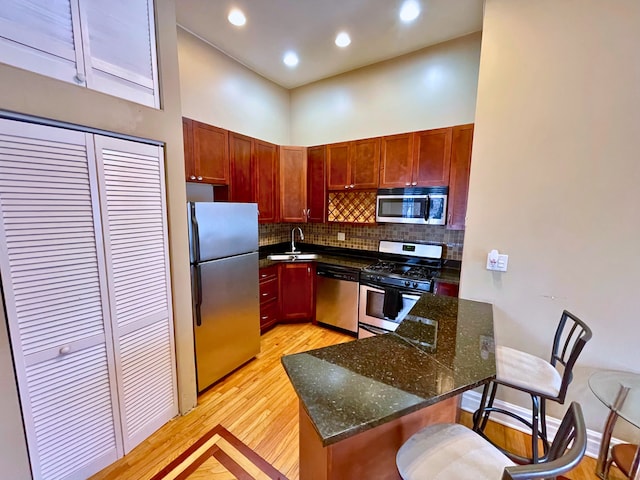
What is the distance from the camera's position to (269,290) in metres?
3.22

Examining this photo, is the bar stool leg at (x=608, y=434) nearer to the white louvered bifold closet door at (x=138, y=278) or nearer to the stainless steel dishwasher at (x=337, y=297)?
the stainless steel dishwasher at (x=337, y=297)

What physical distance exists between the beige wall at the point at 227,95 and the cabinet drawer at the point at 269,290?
76.7 inches

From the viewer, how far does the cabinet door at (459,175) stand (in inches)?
97.3

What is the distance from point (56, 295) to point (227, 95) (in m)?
2.69

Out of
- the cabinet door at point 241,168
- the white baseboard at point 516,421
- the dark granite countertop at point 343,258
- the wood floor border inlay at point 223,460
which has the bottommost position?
the wood floor border inlay at point 223,460

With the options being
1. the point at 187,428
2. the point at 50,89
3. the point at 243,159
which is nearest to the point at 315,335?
the point at 187,428

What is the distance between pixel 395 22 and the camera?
2.37 m

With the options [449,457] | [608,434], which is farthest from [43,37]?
[608,434]

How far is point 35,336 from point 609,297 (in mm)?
3197

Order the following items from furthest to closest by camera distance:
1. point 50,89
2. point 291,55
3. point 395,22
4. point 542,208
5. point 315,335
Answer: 1. point 315,335
2. point 291,55
3. point 395,22
4. point 542,208
5. point 50,89

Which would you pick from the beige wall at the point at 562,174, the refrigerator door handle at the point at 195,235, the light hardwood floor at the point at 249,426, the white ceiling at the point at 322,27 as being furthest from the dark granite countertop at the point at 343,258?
the white ceiling at the point at 322,27

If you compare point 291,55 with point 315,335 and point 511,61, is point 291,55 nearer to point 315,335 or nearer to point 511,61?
point 511,61

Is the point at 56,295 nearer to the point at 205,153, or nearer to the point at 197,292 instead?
the point at 197,292

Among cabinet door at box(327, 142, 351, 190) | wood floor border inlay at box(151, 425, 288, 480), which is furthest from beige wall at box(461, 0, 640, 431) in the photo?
wood floor border inlay at box(151, 425, 288, 480)
